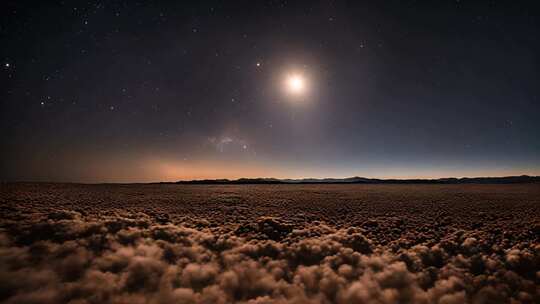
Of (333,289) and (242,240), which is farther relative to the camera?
(242,240)

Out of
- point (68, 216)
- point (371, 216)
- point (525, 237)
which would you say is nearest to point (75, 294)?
point (68, 216)

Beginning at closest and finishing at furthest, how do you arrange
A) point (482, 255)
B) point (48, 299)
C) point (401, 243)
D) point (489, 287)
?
point (48, 299)
point (489, 287)
point (482, 255)
point (401, 243)

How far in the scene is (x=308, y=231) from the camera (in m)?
11.0

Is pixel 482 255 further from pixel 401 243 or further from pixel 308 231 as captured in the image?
pixel 308 231

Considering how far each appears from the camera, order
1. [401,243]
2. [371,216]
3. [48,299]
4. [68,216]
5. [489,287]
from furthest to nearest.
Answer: [371,216]
[68,216]
[401,243]
[489,287]
[48,299]

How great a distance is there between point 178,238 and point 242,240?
8.77 feet

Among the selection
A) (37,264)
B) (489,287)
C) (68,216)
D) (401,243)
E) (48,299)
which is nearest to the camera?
→ (48,299)

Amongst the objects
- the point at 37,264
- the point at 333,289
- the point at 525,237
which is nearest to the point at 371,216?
the point at 525,237

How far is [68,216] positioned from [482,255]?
55.2 feet

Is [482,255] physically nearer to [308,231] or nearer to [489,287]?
[489,287]

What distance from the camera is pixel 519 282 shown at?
6395mm

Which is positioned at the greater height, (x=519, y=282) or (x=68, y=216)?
(x=68, y=216)

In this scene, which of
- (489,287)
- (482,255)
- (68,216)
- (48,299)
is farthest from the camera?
(68,216)

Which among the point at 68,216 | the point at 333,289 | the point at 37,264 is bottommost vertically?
the point at 333,289
